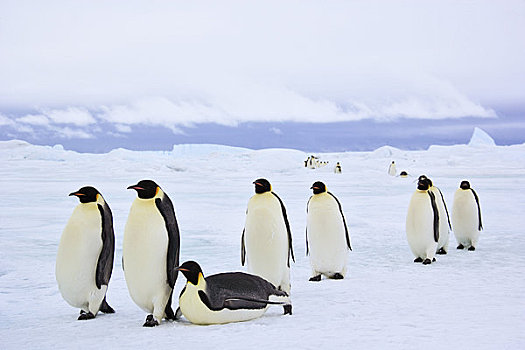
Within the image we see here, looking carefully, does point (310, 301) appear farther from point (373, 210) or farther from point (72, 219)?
point (373, 210)

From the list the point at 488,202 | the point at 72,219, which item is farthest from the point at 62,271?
the point at 488,202

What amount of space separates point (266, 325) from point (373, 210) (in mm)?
7808

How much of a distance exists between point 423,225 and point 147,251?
323cm

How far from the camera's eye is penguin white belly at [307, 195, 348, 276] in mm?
4844

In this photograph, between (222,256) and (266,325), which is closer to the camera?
(266,325)

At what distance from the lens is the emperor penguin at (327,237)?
4.84 m

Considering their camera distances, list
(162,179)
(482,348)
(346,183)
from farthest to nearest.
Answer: (162,179) → (346,183) → (482,348)

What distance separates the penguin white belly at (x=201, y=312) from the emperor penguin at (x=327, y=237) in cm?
181

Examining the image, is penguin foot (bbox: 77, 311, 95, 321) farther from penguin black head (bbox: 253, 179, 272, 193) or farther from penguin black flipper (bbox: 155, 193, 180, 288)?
penguin black head (bbox: 253, 179, 272, 193)

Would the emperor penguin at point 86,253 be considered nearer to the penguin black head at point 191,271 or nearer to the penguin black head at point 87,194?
the penguin black head at point 87,194

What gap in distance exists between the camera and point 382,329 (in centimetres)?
286

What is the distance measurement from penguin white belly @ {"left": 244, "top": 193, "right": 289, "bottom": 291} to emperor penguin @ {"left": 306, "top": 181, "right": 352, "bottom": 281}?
0.88 m

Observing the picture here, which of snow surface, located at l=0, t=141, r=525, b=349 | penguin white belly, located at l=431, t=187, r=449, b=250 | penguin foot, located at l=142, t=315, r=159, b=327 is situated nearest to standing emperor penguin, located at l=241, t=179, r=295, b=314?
snow surface, located at l=0, t=141, r=525, b=349

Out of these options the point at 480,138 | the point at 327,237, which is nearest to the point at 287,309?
the point at 327,237
